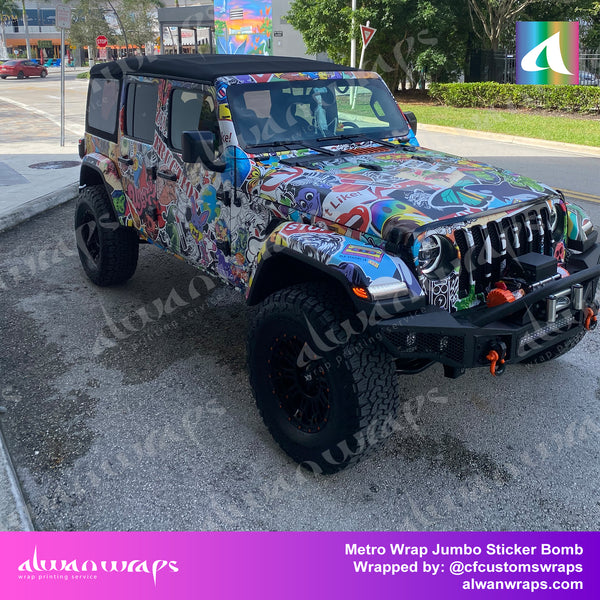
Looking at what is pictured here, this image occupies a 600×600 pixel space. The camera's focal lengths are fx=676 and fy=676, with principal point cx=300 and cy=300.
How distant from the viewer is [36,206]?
30.0ft

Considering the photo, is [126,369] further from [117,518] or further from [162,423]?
[117,518]

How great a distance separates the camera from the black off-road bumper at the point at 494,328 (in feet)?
9.93

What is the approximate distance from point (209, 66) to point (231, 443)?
8.01 feet

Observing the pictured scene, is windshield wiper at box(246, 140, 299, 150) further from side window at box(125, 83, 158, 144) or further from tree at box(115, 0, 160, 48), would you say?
tree at box(115, 0, 160, 48)

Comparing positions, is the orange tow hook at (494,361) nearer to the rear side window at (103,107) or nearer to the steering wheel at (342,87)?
the steering wheel at (342,87)

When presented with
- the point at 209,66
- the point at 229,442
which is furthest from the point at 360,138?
the point at 229,442

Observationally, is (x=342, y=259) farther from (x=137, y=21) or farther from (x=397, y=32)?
(x=137, y=21)

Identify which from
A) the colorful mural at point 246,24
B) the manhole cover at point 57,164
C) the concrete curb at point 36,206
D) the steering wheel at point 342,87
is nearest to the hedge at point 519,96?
the colorful mural at point 246,24

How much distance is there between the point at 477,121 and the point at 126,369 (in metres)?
16.4

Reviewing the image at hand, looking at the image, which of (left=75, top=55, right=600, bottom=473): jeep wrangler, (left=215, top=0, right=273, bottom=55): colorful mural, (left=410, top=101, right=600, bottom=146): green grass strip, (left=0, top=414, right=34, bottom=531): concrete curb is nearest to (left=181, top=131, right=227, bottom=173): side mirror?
(left=75, top=55, right=600, bottom=473): jeep wrangler

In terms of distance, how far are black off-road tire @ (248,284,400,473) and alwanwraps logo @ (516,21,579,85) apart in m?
19.6

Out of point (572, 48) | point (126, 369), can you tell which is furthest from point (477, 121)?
point (126, 369)

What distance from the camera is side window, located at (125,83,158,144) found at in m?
4.87

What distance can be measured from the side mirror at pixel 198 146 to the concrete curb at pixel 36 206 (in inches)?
206
